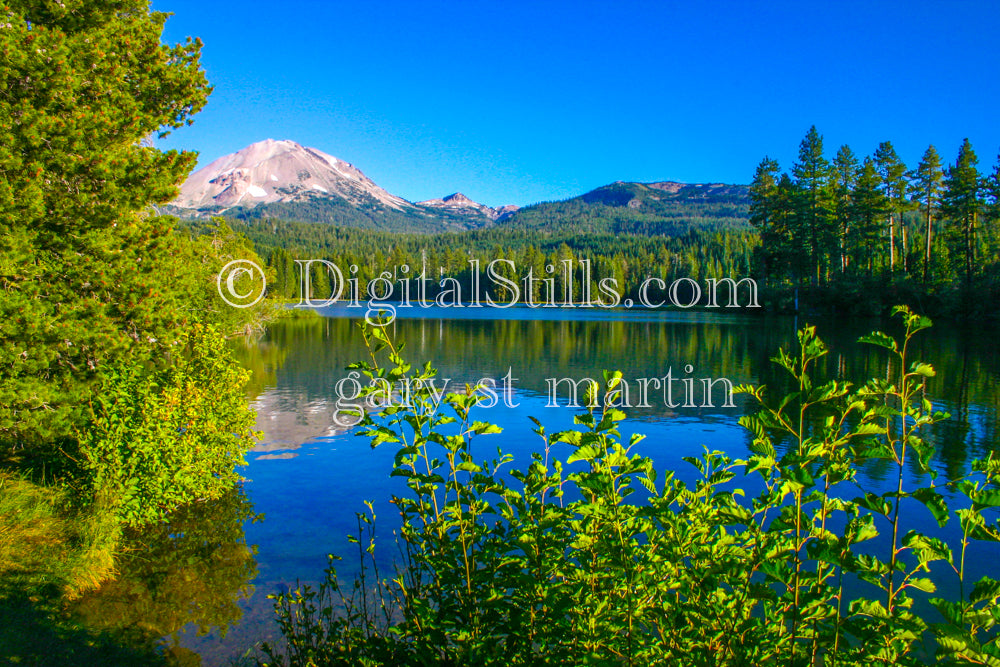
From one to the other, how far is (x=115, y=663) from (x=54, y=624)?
3.15ft

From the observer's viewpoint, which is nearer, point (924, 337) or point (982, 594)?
point (982, 594)

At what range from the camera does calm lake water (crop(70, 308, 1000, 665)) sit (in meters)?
6.34

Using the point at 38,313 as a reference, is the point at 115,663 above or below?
below

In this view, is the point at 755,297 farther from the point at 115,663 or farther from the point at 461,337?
the point at 115,663

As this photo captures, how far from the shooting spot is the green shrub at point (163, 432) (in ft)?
25.5

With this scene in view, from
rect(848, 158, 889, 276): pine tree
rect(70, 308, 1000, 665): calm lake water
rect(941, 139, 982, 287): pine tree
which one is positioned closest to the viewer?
rect(70, 308, 1000, 665): calm lake water

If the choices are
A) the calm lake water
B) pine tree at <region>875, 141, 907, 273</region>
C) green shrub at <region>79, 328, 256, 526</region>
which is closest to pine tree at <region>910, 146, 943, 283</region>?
pine tree at <region>875, 141, 907, 273</region>

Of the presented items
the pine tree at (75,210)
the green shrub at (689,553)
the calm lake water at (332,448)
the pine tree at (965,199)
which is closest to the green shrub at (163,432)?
the calm lake water at (332,448)

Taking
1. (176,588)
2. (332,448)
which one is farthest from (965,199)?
(176,588)

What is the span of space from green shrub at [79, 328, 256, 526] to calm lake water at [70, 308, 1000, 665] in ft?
2.02

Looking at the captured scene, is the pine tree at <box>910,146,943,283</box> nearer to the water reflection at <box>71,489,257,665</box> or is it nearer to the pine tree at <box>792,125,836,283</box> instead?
the pine tree at <box>792,125,836,283</box>

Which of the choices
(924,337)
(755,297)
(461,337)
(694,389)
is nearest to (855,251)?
(755,297)

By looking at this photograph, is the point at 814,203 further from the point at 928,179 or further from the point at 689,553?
the point at 689,553

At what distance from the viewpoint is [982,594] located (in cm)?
185
